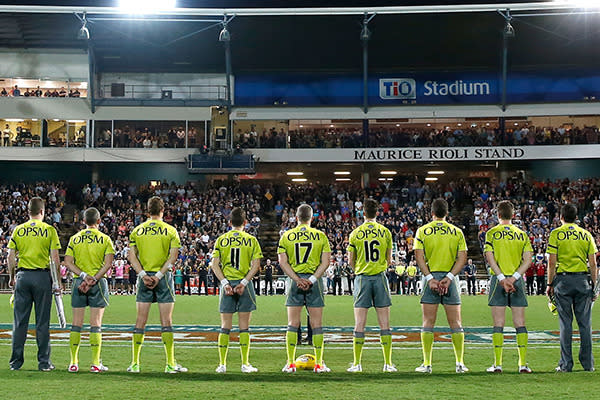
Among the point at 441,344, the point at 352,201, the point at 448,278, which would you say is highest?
the point at 352,201

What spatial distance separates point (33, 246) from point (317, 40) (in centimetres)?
3608

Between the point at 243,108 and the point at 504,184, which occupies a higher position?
the point at 243,108

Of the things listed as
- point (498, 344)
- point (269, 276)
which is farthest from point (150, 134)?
point (498, 344)

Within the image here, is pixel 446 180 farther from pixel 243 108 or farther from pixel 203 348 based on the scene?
pixel 203 348

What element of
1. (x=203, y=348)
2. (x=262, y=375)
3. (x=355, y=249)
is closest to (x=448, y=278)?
(x=355, y=249)

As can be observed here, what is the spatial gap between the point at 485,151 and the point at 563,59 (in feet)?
26.7

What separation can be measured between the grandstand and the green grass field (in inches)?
960

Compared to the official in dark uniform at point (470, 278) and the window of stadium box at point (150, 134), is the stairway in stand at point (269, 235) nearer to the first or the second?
the window of stadium box at point (150, 134)

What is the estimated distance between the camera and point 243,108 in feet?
151

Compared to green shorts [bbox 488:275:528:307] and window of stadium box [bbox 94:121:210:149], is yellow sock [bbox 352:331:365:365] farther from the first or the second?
window of stadium box [bbox 94:121:210:149]

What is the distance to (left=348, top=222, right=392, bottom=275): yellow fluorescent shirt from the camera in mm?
10422

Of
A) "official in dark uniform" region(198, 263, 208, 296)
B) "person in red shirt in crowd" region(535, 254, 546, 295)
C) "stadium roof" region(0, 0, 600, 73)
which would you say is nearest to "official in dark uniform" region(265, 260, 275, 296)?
"official in dark uniform" region(198, 263, 208, 296)

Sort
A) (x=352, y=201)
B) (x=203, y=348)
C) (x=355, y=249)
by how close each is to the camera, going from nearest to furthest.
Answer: (x=355, y=249) < (x=203, y=348) < (x=352, y=201)

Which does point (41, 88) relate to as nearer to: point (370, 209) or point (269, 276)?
point (269, 276)
